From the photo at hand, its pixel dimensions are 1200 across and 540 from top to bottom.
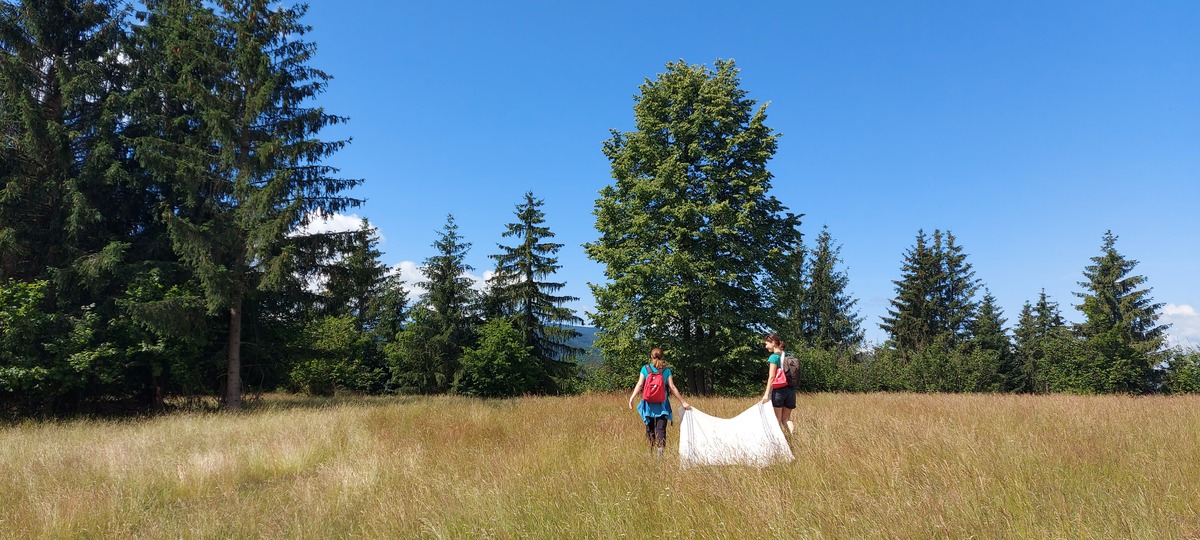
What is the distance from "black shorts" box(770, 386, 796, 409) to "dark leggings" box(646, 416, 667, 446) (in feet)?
5.33

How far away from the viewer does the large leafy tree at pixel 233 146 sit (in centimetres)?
1517

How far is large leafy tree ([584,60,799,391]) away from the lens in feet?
54.0

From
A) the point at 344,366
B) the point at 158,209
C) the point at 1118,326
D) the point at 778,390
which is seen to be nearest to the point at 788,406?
Answer: the point at 778,390

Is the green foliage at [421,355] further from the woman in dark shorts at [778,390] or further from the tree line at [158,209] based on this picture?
the woman in dark shorts at [778,390]

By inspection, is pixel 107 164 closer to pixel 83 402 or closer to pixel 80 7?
pixel 80 7

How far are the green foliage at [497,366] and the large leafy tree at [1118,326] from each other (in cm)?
3302

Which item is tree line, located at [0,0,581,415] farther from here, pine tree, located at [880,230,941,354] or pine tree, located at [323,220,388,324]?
pine tree, located at [880,230,941,354]

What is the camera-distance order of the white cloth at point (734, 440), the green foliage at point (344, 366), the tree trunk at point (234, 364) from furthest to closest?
the green foliage at point (344, 366)
the tree trunk at point (234, 364)
the white cloth at point (734, 440)

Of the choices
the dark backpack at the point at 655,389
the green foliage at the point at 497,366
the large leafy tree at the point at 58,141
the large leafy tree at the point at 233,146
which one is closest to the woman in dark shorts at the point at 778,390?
the dark backpack at the point at 655,389

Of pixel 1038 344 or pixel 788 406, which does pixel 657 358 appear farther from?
pixel 1038 344

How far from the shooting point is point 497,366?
25.5 metres

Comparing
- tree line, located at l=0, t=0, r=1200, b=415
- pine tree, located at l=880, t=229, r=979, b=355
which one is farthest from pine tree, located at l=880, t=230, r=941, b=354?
tree line, located at l=0, t=0, r=1200, b=415

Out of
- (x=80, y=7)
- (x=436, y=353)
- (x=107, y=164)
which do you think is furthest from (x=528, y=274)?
(x=80, y=7)

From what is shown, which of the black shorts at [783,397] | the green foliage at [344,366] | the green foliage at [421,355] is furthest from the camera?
the green foliage at [344,366]
